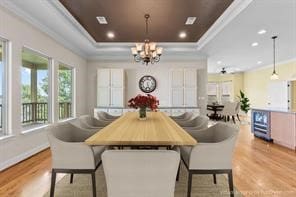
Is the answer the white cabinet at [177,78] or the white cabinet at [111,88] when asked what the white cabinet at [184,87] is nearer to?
the white cabinet at [177,78]

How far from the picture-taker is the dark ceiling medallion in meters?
8.25

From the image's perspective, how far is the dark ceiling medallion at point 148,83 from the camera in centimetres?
825

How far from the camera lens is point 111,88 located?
776 centimetres

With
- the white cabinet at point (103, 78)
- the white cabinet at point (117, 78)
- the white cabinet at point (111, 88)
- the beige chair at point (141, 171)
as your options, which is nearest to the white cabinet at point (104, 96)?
the white cabinet at point (111, 88)

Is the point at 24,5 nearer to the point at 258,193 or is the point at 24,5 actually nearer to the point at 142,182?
the point at 142,182

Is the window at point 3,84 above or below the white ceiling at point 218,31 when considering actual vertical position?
below

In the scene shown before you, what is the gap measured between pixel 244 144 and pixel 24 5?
5.55 metres

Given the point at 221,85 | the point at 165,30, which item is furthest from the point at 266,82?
the point at 165,30

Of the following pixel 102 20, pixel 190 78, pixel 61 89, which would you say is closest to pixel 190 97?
pixel 190 78

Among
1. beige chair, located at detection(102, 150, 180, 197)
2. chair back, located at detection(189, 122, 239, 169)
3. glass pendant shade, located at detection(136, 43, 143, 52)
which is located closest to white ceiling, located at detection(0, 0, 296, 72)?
glass pendant shade, located at detection(136, 43, 143, 52)

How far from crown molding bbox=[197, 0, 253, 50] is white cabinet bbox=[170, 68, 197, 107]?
131cm

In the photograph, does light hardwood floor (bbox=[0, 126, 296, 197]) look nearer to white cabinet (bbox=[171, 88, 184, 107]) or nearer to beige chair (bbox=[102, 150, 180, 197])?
beige chair (bbox=[102, 150, 180, 197])

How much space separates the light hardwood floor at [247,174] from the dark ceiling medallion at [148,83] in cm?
410

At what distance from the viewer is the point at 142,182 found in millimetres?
1729
